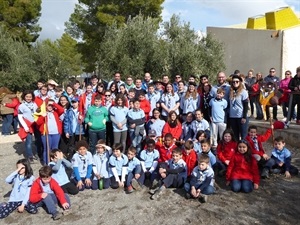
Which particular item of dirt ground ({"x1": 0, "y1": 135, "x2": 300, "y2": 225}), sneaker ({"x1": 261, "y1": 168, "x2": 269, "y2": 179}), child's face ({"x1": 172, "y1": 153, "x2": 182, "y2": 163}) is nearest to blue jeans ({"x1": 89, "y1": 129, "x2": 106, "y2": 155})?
dirt ground ({"x1": 0, "y1": 135, "x2": 300, "y2": 225})

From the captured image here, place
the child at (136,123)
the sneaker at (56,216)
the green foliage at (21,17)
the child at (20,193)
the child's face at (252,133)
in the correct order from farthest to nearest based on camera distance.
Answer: the green foliage at (21,17), the child at (136,123), the child's face at (252,133), the child at (20,193), the sneaker at (56,216)

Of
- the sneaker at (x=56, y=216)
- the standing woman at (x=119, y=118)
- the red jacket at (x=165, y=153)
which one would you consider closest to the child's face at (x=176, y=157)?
the red jacket at (x=165, y=153)

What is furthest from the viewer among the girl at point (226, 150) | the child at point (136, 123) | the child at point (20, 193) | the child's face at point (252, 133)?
the child at point (136, 123)

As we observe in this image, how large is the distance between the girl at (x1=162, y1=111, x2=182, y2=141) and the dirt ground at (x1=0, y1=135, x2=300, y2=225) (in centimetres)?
158

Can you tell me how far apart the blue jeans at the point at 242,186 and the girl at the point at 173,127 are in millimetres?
1850

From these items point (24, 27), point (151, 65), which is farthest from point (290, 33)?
point (24, 27)

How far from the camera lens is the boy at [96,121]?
7.75 meters

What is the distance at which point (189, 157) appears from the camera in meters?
6.79

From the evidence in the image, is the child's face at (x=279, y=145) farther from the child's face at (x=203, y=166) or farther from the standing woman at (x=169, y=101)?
the standing woman at (x=169, y=101)

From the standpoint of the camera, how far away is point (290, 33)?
59.8 feet

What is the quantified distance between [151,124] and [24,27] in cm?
2056

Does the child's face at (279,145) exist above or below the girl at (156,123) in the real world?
below

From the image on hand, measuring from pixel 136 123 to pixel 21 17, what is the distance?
2024 centimetres

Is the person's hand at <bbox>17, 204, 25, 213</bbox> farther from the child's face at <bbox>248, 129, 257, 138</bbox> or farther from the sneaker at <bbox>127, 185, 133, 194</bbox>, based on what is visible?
the child's face at <bbox>248, 129, 257, 138</bbox>
